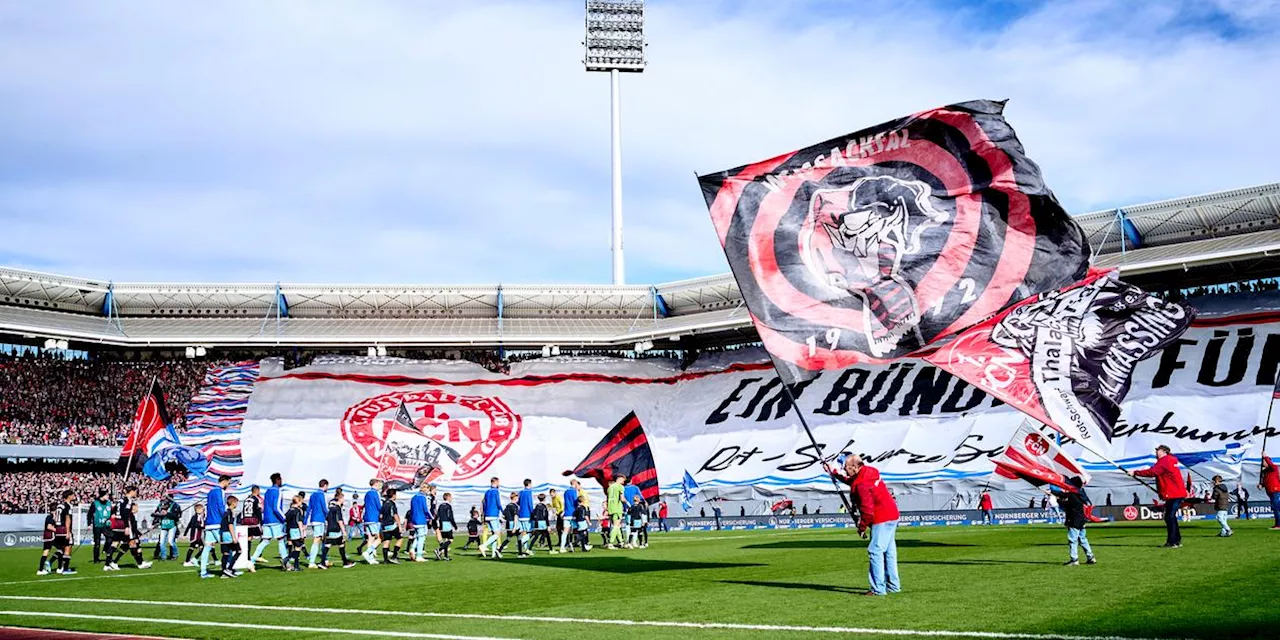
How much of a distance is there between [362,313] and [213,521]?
3926 cm

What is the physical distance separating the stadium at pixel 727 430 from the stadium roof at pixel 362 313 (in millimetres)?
204

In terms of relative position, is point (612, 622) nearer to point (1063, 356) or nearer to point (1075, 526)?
point (1075, 526)

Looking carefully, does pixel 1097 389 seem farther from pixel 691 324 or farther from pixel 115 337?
pixel 115 337

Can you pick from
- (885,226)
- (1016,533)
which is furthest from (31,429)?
(885,226)

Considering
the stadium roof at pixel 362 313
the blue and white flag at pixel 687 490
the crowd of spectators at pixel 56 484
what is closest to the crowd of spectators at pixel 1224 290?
the stadium roof at pixel 362 313

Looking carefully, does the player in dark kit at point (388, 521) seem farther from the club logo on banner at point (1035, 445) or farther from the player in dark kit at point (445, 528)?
the club logo on banner at point (1035, 445)

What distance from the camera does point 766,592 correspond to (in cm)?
1447

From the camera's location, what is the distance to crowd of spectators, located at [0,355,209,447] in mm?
51031

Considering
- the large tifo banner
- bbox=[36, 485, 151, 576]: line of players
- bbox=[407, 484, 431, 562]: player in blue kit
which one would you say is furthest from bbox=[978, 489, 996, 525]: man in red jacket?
bbox=[36, 485, 151, 576]: line of players

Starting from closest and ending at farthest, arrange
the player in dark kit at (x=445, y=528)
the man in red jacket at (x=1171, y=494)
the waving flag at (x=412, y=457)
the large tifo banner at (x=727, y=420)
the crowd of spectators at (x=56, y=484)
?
the man in red jacket at (x=1171, y=494), the player in dark kit at (x=445, y=528), the large tifo banner at (x=727, y=420), the crowd of spectators at (x=56, y=484), the waving flag at (x=412, y=457)

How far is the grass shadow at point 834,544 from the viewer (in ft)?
78.0

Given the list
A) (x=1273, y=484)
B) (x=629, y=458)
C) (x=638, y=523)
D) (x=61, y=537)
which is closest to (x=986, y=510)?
(x=629, y=458)

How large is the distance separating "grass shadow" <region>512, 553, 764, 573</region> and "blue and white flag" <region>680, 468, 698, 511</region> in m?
23.8

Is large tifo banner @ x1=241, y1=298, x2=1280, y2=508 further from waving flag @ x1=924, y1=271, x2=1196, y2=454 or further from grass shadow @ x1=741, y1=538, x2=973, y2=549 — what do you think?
waving flag @ x1=924, y1=271, x2=1196, y2=454
